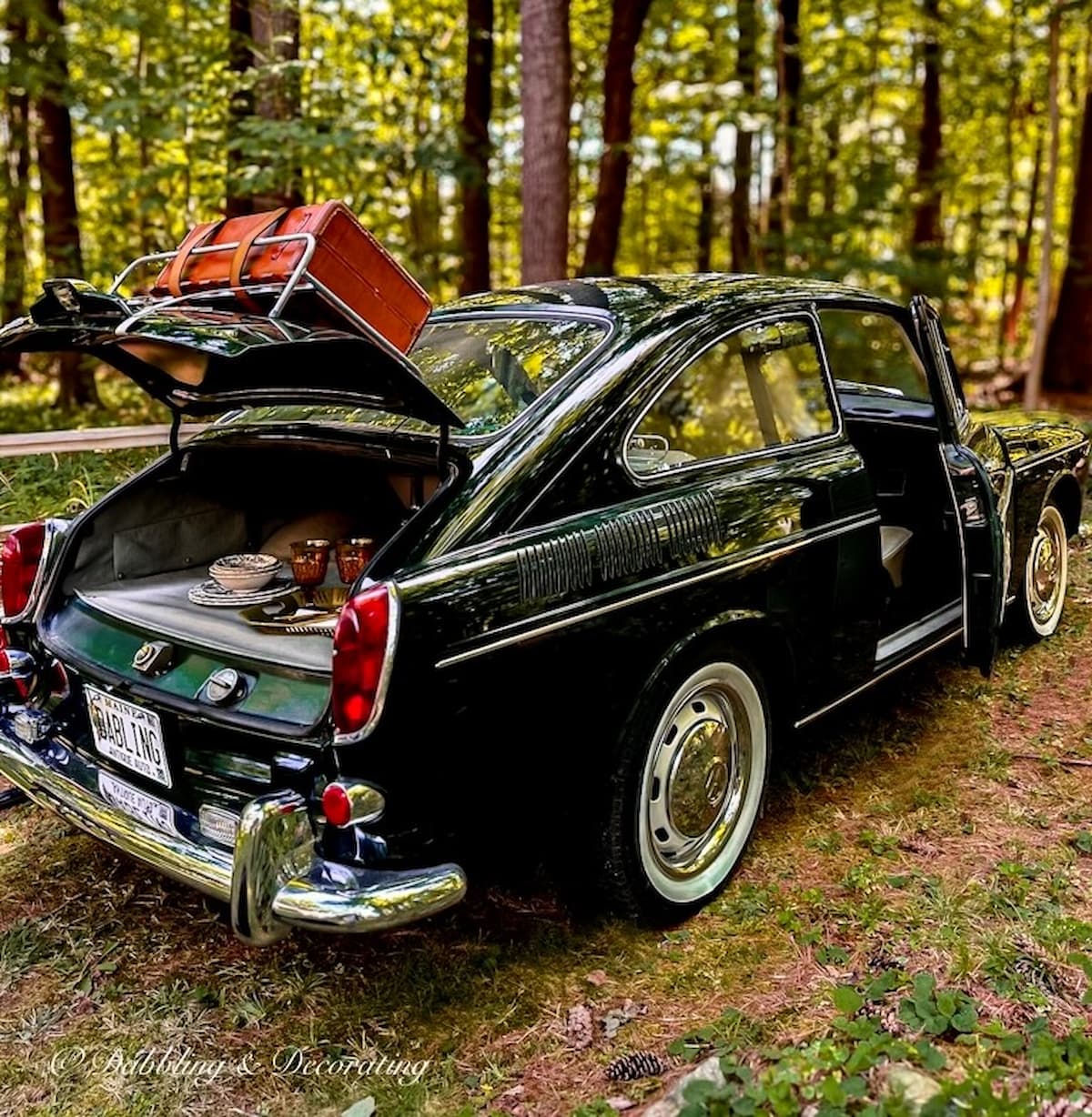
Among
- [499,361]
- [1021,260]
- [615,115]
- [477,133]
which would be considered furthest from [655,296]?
[1021,260]

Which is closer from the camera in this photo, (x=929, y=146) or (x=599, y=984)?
(x=599, y=984)

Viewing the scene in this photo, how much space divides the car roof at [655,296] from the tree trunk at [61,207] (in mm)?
7530

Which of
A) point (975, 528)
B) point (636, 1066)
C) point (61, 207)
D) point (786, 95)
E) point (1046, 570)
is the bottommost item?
point (636, 1066)

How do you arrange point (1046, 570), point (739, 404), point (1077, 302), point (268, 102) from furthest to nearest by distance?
point (1077, 302) → point (268, 102) → point (1046, 570) → point (739, 404)

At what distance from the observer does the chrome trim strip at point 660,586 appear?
2.28m

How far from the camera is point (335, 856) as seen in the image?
7.20ft

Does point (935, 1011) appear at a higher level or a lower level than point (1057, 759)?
higher

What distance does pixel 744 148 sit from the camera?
13.1m

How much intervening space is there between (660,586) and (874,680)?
4.29 feet

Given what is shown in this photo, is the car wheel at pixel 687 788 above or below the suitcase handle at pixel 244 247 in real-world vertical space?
below

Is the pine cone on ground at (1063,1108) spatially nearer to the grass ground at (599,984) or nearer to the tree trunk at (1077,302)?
the grass ground at (599,984)

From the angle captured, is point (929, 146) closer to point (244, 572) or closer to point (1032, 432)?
point (1032, 432)

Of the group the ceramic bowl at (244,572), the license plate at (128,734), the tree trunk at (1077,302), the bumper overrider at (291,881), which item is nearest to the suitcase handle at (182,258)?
the ceramic bowl at (244,572)

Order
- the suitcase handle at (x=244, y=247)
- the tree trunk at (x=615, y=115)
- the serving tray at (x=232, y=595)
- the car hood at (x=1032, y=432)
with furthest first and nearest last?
1. the tree trunk at (x=615, y=115)
2. the car hood at (x=1032, y=432)
3. the serving tray at (x=232, y=595)
4. the suitcase handle at (x=244, y=247)
